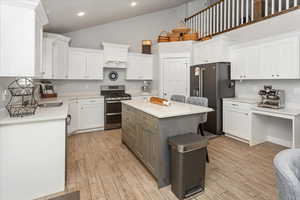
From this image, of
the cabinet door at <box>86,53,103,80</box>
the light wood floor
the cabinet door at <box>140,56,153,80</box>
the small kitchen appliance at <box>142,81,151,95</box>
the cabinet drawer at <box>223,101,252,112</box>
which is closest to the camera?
the light wood floor

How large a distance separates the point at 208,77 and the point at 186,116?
2.29 meters

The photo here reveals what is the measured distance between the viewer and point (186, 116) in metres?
2.15

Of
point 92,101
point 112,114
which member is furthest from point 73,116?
point 112,114

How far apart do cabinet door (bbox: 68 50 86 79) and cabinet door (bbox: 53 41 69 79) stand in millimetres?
125

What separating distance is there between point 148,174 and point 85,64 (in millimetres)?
3414

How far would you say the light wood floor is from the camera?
6.23 feet

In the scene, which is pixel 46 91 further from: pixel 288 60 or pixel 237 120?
pixel 288 60

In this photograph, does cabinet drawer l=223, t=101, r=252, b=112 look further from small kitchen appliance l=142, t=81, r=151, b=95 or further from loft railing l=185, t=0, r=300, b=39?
small kitchen appliance l=142, t=81, r=151, b=95

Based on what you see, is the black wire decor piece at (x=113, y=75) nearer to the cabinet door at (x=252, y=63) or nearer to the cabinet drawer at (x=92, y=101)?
the cabinet drawer at (x=92, y=101)

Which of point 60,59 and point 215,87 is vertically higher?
point 60,59

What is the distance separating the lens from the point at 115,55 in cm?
469

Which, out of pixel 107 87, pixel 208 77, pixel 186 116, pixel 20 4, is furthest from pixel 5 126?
pixel 208 77

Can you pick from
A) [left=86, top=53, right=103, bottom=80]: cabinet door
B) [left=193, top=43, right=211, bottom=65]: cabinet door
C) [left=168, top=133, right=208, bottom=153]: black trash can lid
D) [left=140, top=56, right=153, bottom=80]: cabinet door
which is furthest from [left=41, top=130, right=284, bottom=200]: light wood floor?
[left=140, top=56, right=153, bottom=80]: cabinet door

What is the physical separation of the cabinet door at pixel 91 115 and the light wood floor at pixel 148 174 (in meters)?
0.87
